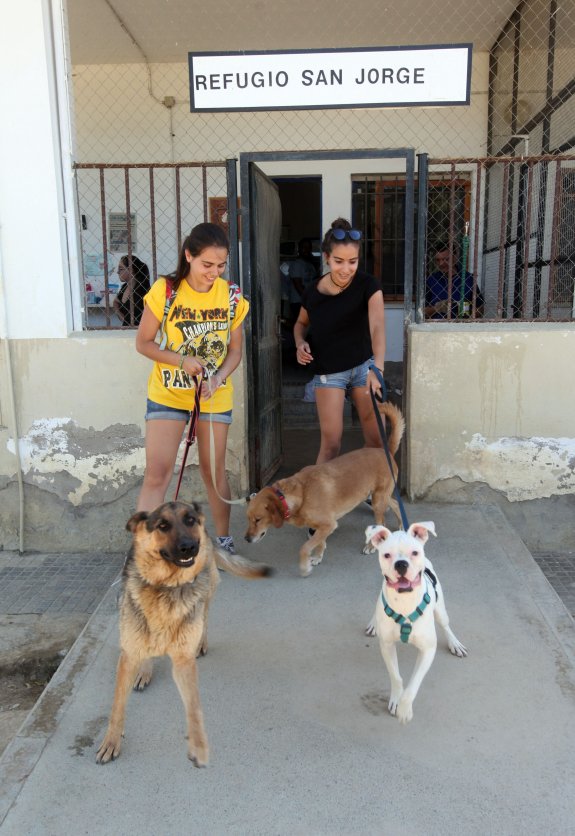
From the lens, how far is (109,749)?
2514 mm

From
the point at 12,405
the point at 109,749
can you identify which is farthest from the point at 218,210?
the point at 109,749

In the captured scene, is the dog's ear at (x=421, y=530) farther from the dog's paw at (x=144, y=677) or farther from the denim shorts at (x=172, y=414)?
the denim shorts at (x=172, y=414)

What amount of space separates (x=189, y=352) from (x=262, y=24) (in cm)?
642

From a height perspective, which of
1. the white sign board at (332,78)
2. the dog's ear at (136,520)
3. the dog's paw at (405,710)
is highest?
the white sign board at (332,78)

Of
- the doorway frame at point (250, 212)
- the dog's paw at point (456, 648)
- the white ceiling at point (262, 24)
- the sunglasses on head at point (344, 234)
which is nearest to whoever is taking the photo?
the dog's paw at point (456, 648)

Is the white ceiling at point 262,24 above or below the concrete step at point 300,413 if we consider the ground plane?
above

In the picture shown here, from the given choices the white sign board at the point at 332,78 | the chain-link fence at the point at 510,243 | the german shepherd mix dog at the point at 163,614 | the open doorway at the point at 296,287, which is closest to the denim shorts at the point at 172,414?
the german shepherd mix dog at the point at 163,614

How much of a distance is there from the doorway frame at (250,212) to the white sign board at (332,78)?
330 mm

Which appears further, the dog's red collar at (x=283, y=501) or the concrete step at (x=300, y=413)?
the concrete step at (x=300, y=413)

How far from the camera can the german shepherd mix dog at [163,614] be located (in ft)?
8.00

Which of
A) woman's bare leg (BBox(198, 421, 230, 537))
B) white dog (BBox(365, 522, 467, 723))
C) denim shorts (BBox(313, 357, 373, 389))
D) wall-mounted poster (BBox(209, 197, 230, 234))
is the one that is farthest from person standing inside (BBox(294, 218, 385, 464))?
wall-mounted poster (BBox(209, 197, 230, 234))

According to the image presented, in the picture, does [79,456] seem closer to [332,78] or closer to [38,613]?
[38,613]

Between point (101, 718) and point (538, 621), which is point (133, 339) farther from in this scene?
point (538, 621)

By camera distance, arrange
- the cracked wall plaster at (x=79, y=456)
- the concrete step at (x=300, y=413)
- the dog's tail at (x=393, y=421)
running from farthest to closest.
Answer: the concrete step at (x=300, y=413) → the cracked wall plaster at (x=79, y=456) → the dog's tail at (x=393, y=421)
